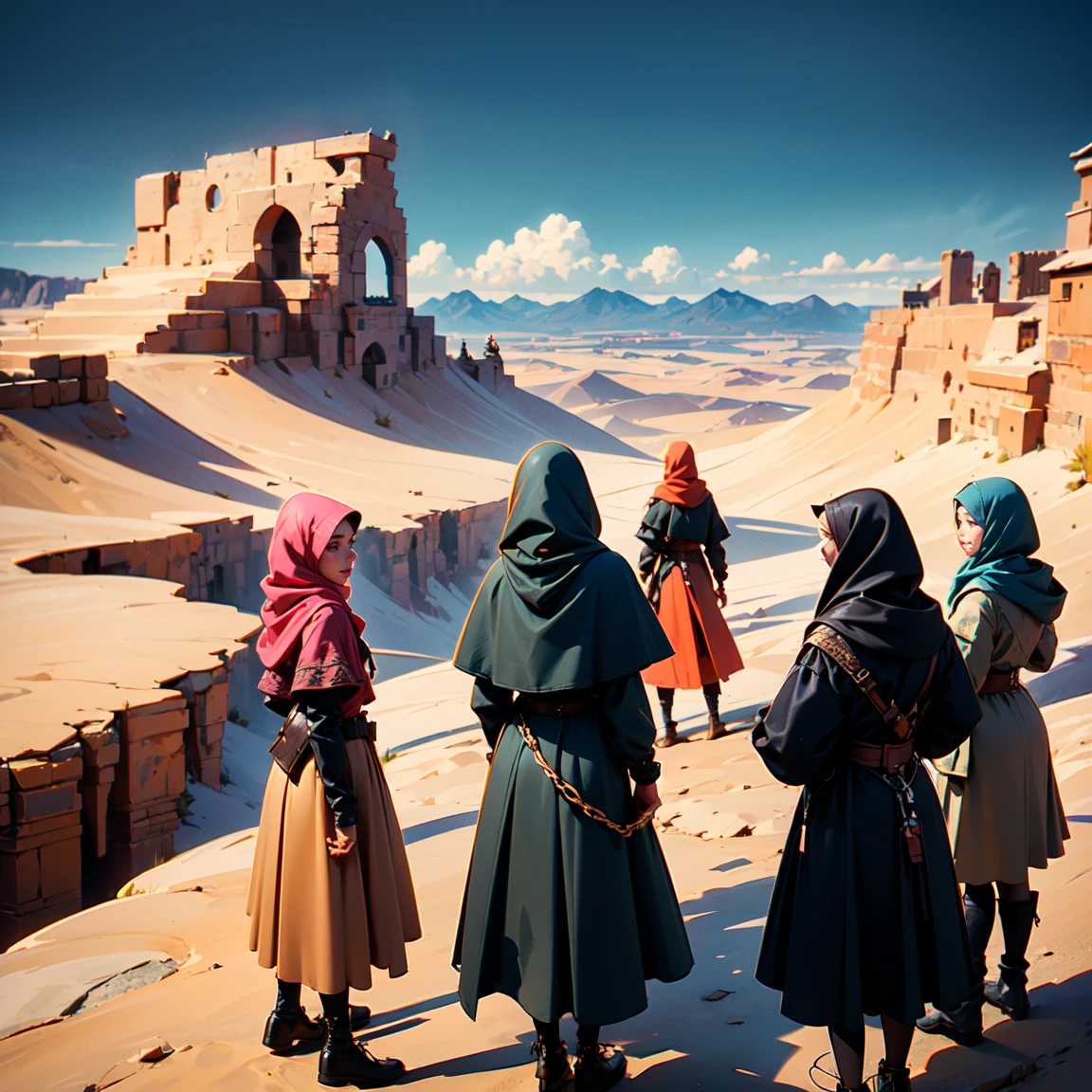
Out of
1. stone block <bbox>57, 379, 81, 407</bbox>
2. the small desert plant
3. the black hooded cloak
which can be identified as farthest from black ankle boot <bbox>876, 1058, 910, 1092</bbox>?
stone block <bbox>57, 379, 81, 407</bbox>

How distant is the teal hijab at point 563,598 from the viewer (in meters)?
2.79

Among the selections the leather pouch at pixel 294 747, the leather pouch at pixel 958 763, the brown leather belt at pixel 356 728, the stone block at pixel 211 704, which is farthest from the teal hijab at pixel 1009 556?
the stone block at pixel 211 704

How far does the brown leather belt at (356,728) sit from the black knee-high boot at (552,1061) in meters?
0.95

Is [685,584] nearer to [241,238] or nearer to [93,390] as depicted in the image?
[93,390]

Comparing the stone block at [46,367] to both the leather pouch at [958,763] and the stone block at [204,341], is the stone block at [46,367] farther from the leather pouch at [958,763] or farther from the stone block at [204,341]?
the leather pouch at [958,763]

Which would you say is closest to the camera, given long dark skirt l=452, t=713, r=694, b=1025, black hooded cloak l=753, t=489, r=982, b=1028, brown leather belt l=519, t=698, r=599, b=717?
black hooded cloak l=753, t=489, r=982, b=1028

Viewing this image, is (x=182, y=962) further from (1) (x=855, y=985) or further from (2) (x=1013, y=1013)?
A: (2) (x=1013, y=1013)

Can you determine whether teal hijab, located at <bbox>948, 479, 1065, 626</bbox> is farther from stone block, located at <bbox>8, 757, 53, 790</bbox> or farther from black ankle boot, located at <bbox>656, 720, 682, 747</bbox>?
stone block, located at <bbox>8, 757, 53, 790</bbox>

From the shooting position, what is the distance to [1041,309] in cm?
1478

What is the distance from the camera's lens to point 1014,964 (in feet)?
9.90

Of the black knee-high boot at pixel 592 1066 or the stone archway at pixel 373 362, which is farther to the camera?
the stone archway at pixel 373 362

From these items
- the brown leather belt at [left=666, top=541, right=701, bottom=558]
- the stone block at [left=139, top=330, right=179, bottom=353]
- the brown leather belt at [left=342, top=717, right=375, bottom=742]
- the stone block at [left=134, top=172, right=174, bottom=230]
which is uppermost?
the stone block at [left=134, top=172, right=174, bottom=230]

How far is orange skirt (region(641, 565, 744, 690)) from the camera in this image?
600 cm

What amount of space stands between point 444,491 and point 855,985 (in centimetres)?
1223
